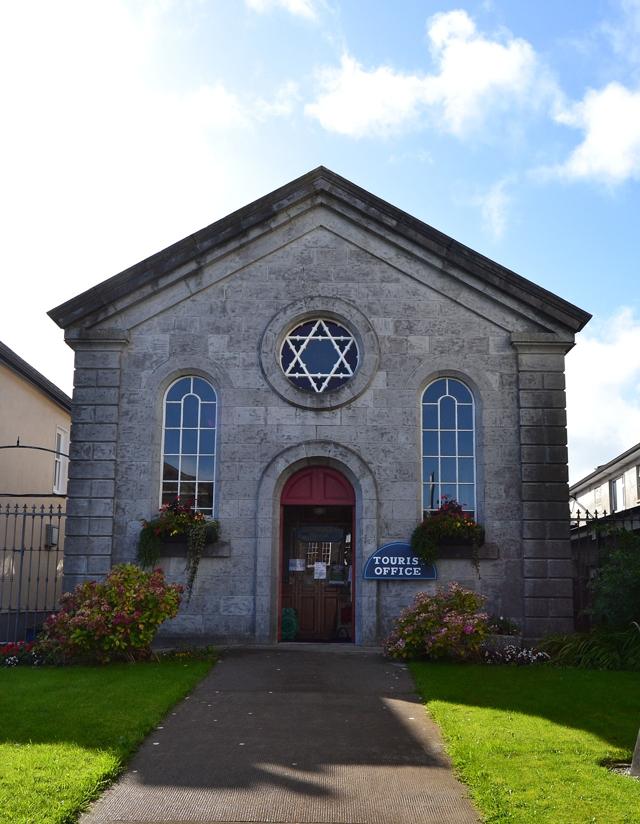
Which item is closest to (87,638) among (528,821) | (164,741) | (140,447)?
(140,447)

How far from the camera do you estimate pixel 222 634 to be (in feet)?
48.4

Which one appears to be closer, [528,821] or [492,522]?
[528,821]

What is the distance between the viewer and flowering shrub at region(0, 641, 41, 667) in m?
13.3

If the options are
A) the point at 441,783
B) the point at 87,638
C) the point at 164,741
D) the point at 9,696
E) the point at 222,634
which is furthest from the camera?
the point at 222,634

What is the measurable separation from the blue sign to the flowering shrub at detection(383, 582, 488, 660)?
0.86 metres

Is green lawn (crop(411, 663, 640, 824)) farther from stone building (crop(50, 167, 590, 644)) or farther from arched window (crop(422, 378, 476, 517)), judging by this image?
arched window (crop(422, 378, 476, 517))

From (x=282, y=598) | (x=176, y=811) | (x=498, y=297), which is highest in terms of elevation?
(x=498, y=297)

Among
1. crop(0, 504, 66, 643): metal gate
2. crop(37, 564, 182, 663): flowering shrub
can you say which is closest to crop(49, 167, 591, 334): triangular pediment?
crop(37, 564, 182, 663): flowering shrub

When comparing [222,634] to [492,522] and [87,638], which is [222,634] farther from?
[492,522]

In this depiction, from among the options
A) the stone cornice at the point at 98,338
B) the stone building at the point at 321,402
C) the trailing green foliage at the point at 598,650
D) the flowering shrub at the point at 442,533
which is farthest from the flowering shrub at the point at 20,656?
the trailing green foliage at the point at 598,650

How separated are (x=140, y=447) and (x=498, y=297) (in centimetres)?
705

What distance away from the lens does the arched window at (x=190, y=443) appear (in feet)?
50.9

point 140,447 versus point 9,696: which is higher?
point 140,447

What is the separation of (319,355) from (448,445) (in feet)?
9.51
